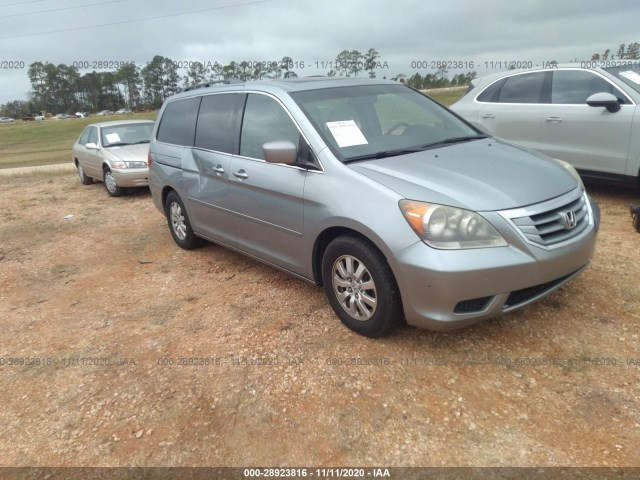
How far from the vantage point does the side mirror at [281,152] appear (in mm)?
3334

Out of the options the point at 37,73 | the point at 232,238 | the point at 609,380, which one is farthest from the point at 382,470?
the point at 37,73

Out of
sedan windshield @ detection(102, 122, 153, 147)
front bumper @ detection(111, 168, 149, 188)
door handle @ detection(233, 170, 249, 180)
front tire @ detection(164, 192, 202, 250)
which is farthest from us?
sedan windshield @ detection(102, 122, 153, 147)

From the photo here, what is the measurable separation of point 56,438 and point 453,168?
2.88 metres

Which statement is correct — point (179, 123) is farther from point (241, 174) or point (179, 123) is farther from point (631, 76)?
point (631, 76)

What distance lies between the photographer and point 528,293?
289 centimetres

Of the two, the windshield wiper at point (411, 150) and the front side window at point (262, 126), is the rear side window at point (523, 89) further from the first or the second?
the front side window at point (262, 126)

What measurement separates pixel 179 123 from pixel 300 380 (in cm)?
340

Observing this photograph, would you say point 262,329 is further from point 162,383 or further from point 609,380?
point 609,380

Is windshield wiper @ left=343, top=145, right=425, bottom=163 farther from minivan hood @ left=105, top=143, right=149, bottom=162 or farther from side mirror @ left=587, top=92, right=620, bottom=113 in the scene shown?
minivan hood @ left=105, top=143, right=149, bottom=162

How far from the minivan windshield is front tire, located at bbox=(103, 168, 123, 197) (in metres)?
6.57

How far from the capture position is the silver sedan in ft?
29.5

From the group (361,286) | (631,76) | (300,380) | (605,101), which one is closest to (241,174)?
(361,286)

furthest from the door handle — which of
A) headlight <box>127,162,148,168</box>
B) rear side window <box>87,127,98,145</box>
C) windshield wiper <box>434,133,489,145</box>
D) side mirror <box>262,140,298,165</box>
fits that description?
rear side window <box>87,127,98,145</box>

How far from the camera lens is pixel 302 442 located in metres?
2.46
